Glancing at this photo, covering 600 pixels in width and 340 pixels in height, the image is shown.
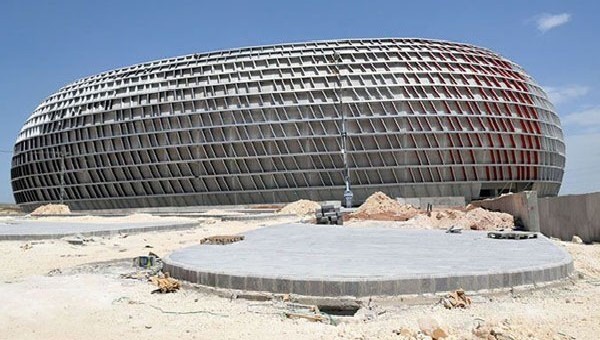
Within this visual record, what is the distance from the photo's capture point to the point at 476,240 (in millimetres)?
17125

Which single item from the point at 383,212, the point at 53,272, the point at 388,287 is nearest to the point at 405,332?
the point at 388,287

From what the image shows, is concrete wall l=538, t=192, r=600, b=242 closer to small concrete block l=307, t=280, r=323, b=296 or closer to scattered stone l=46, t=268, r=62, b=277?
small concrete block l=307, t=280, r=323, b=296

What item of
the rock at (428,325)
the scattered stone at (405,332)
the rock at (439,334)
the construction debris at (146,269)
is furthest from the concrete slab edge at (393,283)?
the construction debris at (146,269)

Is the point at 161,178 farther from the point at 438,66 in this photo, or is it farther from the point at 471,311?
the point at 471,311

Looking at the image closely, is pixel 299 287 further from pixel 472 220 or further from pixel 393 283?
pixel 472 220

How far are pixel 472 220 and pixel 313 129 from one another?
3906 cm

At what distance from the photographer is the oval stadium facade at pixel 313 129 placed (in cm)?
6338

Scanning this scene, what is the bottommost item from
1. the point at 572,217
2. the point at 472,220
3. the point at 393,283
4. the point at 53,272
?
the point at 53,272

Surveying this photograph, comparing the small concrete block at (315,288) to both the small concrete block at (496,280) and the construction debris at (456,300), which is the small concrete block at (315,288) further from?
the small concrete block at (496,280)

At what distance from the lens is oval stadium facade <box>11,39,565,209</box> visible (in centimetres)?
6338

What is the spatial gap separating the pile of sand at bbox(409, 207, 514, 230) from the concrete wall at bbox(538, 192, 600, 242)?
1763 millimetres

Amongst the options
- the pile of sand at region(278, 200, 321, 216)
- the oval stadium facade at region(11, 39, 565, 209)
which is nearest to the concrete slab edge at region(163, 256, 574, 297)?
the pile of sand at region(278, 200, 321, 216)

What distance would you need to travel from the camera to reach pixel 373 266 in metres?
11.2

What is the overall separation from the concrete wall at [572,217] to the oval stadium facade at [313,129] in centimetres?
3950
